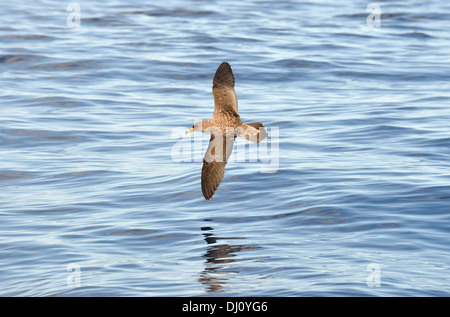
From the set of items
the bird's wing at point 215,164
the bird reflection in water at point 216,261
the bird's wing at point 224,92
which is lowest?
the bird reflection in water at point 216,261

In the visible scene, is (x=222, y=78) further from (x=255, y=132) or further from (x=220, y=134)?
(x=255, y=132)

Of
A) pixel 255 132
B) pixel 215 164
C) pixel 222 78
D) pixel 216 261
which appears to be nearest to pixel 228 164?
pixel 222 78

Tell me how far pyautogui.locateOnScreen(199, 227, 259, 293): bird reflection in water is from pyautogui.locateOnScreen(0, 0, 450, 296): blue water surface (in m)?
0.03

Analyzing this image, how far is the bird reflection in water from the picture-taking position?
8281 mm

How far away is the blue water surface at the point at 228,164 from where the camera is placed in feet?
28.3

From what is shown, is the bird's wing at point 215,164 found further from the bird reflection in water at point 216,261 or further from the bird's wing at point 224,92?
the bird reflection in water at point 216,261

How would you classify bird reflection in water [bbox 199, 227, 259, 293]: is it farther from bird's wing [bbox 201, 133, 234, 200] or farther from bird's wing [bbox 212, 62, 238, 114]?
bird's wing [bbox 212, 62, 238, 114]

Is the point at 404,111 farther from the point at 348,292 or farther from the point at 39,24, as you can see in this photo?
the point at 39,24

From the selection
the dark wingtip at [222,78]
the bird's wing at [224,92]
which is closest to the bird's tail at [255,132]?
the bird's wing at [224,92]

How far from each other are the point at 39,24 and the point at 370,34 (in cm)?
1164

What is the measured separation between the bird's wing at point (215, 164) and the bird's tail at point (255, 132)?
→ 32 cm

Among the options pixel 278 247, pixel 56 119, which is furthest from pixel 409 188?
pixel 56 119
